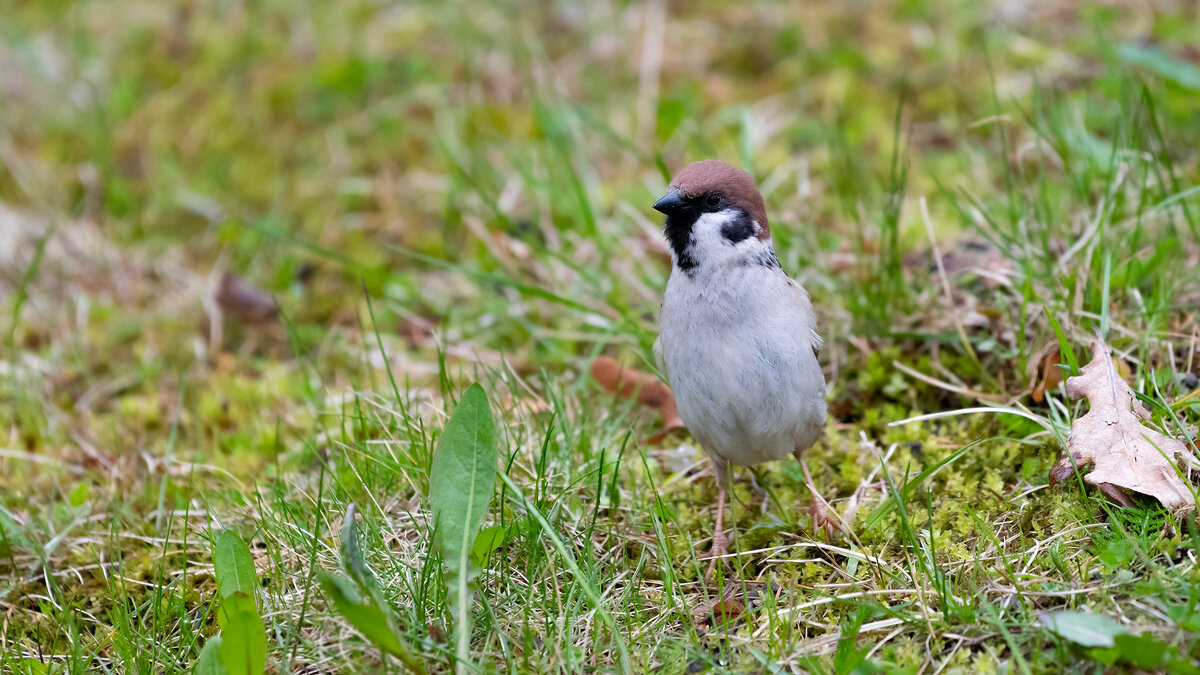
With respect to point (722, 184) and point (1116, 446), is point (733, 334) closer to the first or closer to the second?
point (722, 184)

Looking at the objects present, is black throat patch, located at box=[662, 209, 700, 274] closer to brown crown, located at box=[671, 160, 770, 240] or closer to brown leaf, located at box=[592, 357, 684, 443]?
brown crown, located at box=[671, 160, 770, 240]

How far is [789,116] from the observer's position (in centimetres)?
671

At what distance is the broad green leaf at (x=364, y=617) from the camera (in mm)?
2695

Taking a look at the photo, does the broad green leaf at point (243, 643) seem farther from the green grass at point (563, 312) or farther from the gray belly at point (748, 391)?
the gray belly at point (748, 391)

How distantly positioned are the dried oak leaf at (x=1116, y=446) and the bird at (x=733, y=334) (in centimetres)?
85

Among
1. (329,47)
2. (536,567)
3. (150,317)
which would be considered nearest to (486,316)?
(150,317)

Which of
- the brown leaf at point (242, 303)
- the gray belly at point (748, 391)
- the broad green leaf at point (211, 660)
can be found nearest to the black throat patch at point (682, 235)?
the gray belly at point (748, 391)

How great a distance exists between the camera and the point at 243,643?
2893 mm

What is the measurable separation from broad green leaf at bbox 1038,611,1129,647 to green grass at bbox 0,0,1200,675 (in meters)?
0.06

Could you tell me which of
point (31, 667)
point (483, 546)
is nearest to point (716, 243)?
point (483, 546)

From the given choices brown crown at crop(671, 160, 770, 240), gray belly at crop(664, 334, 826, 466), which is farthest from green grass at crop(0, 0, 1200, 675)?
brown crown at crop(671, 160, 770, 240)

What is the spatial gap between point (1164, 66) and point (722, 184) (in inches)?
128

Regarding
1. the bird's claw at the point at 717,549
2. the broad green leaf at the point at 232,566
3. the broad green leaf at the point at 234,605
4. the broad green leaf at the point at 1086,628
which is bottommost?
the broad green leaf at the point at 1086,628

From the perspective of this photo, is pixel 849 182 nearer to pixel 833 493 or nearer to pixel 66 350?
pixel 833 493
